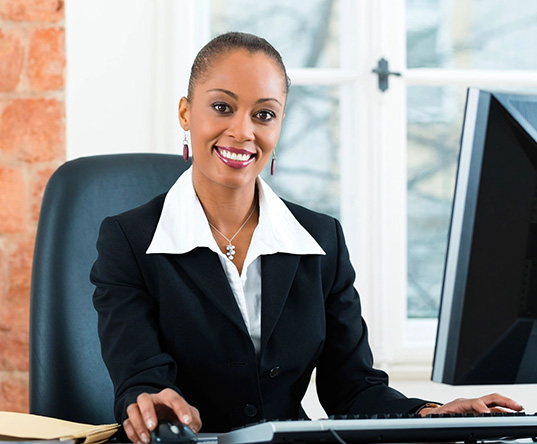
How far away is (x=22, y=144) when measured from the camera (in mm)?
1921

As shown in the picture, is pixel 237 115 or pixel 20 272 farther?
pixel 20 272

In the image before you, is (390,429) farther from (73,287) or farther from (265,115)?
(73,287)

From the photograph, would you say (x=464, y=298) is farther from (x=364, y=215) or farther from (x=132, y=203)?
(x=364, y=215)

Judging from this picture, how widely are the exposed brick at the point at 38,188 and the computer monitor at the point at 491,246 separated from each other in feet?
4.15

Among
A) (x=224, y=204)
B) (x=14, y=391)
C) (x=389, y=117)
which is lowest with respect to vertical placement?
(x=14, y=391)

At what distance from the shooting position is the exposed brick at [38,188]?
6.28ft

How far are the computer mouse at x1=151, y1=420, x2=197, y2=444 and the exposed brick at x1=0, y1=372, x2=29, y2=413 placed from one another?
3.83ft

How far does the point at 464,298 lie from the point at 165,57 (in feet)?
4.31

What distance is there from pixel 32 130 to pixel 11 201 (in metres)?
0.17

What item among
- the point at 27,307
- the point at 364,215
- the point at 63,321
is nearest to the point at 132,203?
the point at 63,321

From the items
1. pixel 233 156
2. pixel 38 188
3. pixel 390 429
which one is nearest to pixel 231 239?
pixel 233 156

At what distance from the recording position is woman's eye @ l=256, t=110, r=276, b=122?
126 cm

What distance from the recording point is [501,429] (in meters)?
0.83

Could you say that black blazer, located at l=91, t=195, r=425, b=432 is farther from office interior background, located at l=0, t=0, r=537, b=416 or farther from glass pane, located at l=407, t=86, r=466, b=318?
glass pane, located at l=407, t=86, r=466, b=318
